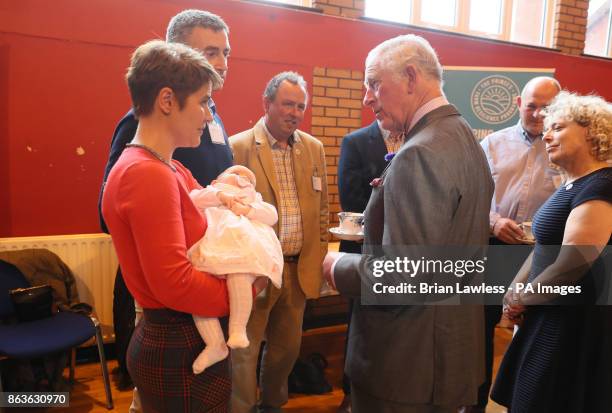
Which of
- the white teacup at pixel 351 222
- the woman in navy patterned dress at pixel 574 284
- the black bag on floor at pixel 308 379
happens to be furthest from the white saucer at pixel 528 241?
the black bag on floor at pixel 308 379

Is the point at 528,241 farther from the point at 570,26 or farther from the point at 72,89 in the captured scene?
the point at 570,26

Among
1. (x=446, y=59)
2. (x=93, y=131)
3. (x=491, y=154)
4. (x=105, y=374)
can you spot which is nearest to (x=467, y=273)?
(x=491, y=154)

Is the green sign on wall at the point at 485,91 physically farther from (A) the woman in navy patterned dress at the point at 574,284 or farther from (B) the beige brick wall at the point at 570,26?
(A) the woman in navy patterned dress at the point at 574,284

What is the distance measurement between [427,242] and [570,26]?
5311mm

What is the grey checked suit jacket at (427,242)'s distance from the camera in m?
1.22

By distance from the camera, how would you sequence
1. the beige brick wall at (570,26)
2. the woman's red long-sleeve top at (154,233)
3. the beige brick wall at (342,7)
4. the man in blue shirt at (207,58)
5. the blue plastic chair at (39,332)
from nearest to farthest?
the woman's red long-sleeve top at (154,233)
the man in blue shirt at (207,58)
the blue plastic chair at (39,332)
the beige brick wall at (342,7)
the beige brick wall at (570,26)

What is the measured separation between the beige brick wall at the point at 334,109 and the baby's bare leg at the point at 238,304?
2.84m

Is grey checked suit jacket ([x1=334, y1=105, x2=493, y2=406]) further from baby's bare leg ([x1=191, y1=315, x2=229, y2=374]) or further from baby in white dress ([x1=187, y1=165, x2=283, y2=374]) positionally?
baby's bare leg ([x1=191, y1=315, x2=229, y2=374])

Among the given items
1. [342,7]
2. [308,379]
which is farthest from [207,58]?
[342,7]

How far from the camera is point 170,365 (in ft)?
3.77

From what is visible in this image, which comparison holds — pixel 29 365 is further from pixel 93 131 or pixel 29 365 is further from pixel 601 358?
pixel 601 358

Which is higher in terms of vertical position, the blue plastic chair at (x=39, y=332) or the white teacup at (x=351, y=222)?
the white teacup at (x=351, y=222)

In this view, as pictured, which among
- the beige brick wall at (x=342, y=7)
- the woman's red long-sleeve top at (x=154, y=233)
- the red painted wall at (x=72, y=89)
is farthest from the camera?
the beige brick wall at (x=342, y=7)

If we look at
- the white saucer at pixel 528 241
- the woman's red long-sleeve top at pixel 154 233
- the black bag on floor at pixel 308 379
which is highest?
the woman's red long-sleeve top at pixel 154 233
